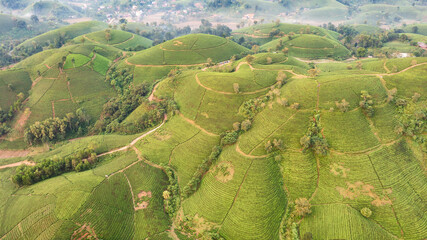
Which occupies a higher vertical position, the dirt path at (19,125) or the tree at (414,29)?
the tree at (414,29)

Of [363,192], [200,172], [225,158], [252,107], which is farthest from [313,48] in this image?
[200,172]

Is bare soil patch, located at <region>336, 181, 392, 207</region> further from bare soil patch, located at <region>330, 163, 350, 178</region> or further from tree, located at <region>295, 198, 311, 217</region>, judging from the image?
tree, located at <region>295, 198, 311, 217</region>

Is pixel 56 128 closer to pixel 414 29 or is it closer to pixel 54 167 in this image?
pixel 54 167

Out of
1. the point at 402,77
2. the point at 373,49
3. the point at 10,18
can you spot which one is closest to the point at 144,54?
the point at 402,77

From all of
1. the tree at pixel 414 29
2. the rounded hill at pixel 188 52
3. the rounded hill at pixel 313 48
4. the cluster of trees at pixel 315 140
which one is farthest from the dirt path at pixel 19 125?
the tree at pixel 414 29

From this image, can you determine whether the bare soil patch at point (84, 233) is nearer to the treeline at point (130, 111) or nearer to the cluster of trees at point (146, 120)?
the cluster of trees at point (146, 120)

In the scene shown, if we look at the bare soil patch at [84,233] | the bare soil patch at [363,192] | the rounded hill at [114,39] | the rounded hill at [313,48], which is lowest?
the bare soil patch at [84,233]
